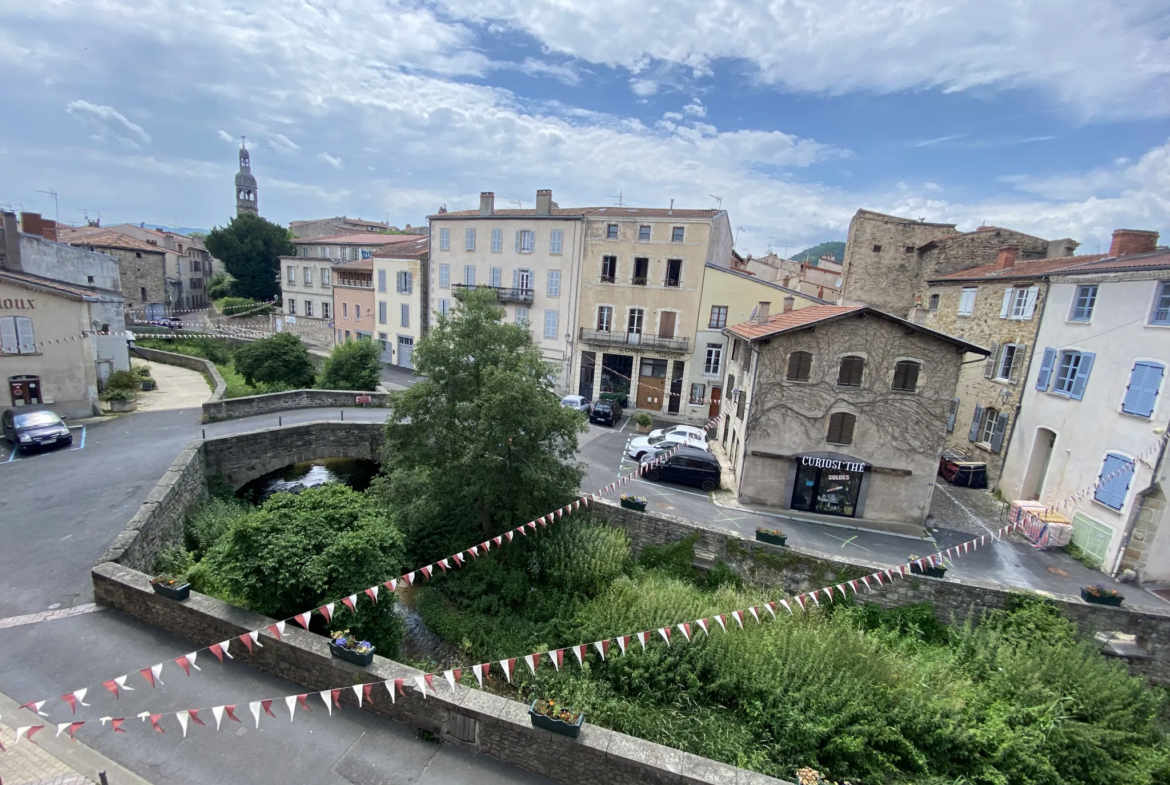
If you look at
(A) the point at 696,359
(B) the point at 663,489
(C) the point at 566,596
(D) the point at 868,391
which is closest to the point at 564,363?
(A) the point at 696,359

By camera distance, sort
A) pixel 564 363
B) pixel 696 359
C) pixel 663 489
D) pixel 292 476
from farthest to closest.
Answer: pixel 564 363 < pixel 696 359 < pixel 292 476 < pixel 663 489

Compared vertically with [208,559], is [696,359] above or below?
above

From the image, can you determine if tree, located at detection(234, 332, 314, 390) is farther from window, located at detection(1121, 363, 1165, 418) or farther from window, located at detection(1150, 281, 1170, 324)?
window, located at detection(1150, 281, 1170, 324)

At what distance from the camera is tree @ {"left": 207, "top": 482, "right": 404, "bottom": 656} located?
9195 millimetres

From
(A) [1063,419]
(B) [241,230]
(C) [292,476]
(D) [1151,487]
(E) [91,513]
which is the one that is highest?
(B) [241,230]

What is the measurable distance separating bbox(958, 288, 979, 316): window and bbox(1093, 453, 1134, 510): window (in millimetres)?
10102

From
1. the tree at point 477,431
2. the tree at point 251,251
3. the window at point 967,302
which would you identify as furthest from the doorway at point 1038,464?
the tree at point 251,251

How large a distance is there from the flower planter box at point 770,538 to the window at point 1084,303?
13.7 metres

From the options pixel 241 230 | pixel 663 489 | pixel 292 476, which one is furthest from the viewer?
pixel 241 230

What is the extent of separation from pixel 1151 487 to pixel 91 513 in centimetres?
2888

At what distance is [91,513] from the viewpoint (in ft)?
45.9

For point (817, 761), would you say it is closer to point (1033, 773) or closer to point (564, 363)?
point (1033, 773)

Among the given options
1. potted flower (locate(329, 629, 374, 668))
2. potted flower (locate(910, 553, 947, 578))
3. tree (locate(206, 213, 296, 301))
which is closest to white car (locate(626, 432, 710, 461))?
potted flower (locate(910, 553, 947, 578))

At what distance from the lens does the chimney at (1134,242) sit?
19.2 meters
